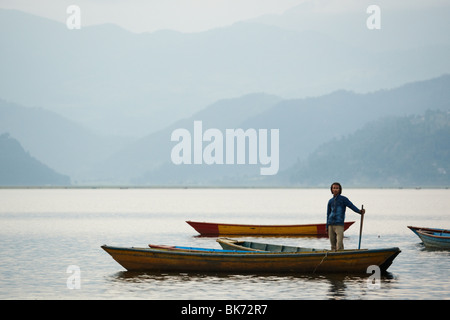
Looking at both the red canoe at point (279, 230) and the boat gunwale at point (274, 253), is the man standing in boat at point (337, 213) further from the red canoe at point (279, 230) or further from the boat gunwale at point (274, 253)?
the red canoe at point (279, 230)

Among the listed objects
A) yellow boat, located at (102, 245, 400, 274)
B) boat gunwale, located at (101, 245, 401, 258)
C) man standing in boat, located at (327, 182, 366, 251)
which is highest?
man standing in boat, located at (327, 182, 366, 251)

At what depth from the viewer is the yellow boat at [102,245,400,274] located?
99.6 feet

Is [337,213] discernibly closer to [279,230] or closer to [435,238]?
[435,238]

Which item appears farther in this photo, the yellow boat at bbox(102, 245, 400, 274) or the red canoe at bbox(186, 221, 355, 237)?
the red canoe at bbox(186, 221, 355, 237)

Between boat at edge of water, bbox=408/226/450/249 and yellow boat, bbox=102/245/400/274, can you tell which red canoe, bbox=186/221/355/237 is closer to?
boat at edge of water, bbox=408/226/450/249

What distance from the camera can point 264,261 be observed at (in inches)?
1212

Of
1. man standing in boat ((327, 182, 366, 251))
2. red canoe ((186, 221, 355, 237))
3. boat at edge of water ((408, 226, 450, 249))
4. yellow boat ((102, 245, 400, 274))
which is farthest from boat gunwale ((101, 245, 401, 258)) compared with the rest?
red canoe ((186, 221, 355, 237))

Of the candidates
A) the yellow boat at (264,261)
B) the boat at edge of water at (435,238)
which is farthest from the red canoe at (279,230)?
the yellow boat at (264,261)

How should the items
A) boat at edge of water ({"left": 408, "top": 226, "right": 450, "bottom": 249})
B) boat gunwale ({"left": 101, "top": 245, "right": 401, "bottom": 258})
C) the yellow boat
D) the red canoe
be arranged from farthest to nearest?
the red canoe
boat at edge of water ({"left": 408, "top": 226, "right": 450, "bottom": 249})
the yellow boat
boat gunwale ({"left": 101, "top": 245, "right": 401, "bottom": 258})

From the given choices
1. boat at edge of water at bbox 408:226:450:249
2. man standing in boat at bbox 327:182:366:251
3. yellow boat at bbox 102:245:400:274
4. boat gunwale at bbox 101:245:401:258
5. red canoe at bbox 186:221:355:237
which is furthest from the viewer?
red canoe at bbox 186:221:355:237

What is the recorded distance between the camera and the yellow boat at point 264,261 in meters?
30.4
